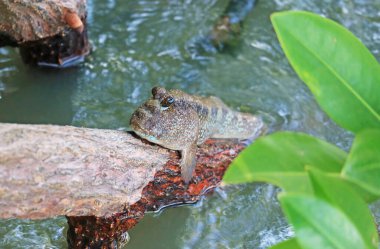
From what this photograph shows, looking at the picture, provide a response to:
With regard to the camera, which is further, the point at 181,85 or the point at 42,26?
the point at 181,85

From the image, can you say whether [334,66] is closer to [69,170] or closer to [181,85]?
[69,170]

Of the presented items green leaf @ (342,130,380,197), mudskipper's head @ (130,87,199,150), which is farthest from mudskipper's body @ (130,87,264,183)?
green leaf @ (342,130,380,197)

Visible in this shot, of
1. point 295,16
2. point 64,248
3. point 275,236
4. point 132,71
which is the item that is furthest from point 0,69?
point 295,16

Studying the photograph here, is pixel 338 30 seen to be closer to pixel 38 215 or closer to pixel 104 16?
pixel 38 215

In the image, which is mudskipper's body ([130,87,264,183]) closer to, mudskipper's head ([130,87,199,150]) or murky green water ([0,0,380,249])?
mudskipper's head ([130,87,199,150])

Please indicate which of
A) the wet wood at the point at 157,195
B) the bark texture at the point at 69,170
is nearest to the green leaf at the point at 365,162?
the bark texture at the point at 69,170

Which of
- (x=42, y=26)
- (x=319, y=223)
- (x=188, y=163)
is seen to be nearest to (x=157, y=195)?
(x=188, y=163)

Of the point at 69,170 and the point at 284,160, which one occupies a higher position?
the point at 284,160
